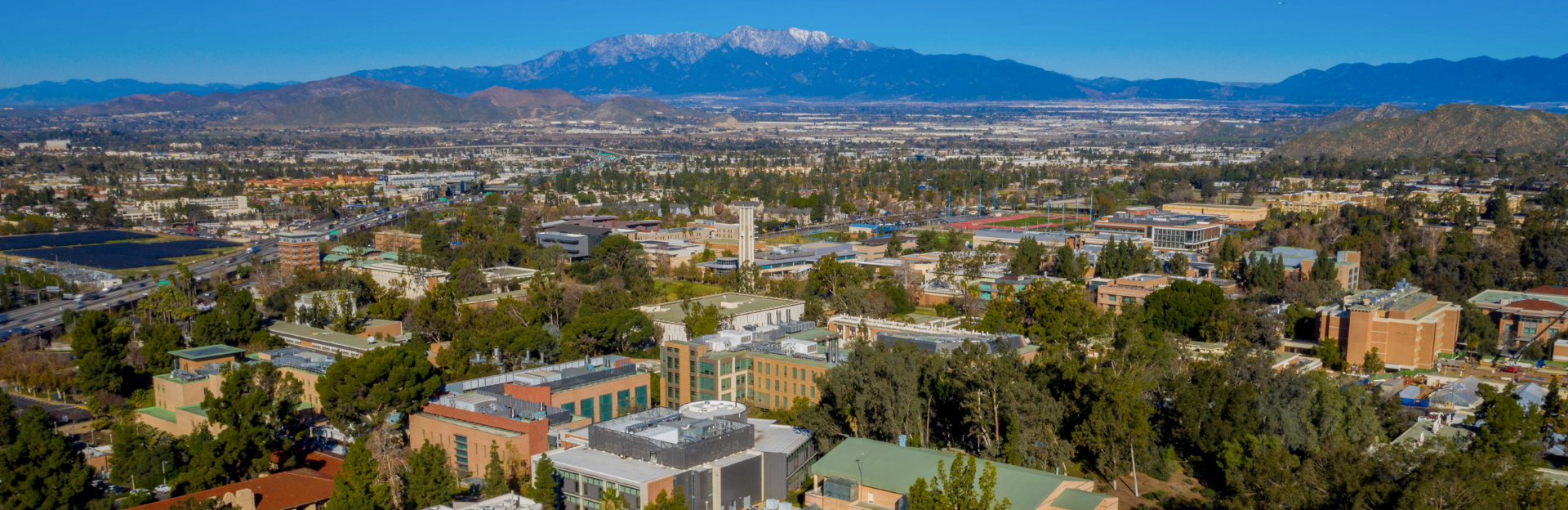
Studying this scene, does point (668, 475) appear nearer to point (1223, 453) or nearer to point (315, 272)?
point (1223, 453)

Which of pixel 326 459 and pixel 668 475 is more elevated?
pixel 668 475

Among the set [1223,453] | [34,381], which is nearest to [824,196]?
[34,381]

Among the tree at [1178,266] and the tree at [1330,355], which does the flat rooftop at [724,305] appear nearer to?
the tree at [1178,266]

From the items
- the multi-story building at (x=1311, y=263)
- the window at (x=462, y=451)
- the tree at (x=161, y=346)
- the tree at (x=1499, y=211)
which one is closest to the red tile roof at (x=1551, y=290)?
the multi-story building at (x=1311, y=263)

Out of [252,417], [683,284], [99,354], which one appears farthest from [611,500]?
[683,284]

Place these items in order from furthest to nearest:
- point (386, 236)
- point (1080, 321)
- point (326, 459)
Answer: point (386, 236) < point (1080, 321) < point (326, 459)
